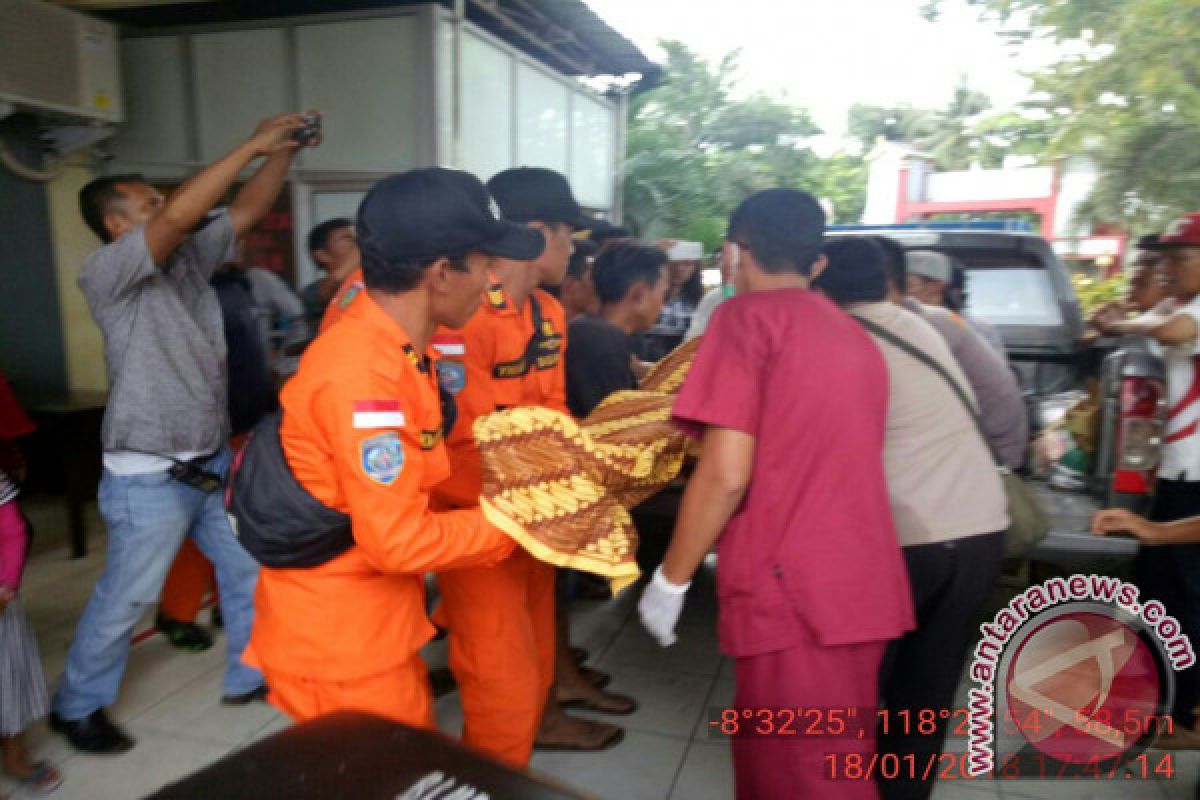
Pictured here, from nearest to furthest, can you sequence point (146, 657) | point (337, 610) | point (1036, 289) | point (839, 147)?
point (337, 610), point (146, 657), point (1036, 289), point (839, 147)

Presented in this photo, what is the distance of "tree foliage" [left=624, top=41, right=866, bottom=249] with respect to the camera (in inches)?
499

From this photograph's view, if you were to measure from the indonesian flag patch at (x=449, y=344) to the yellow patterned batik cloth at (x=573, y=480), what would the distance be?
372mm

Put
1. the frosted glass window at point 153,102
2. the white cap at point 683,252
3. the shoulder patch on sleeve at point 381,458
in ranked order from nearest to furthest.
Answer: the shoulder patch on sleeve at point 381,458
the white cap at point 683,252
the frosted glass window at point 153,102

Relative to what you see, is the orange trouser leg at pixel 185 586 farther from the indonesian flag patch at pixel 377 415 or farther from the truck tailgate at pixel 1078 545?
the truck tailgate at pixel 1078 545

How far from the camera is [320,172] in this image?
21.2 feet

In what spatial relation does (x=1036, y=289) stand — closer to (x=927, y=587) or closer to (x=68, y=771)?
(x=927, y=587)

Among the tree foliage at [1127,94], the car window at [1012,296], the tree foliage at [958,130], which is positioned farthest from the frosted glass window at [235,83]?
the tree foliage at [958,130]

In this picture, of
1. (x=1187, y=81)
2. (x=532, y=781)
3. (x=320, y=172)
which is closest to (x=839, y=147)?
(x=1187, y=81)

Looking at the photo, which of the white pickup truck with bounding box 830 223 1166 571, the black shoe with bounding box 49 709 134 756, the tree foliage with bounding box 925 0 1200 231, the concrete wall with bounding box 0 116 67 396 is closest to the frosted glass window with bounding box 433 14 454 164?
the concrete wall with bounding box 0 116 67 396

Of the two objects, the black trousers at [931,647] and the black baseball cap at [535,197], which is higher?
the black baseball cap at [535,197]

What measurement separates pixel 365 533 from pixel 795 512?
0.93 meters

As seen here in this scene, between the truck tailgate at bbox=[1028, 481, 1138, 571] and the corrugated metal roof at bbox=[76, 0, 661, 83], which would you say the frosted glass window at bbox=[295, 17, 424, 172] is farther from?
the truck tailgate at bbox=[1028, 481, 1138, 571]

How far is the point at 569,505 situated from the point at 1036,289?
3872 millimetres

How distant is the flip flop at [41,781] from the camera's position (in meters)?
2.68
